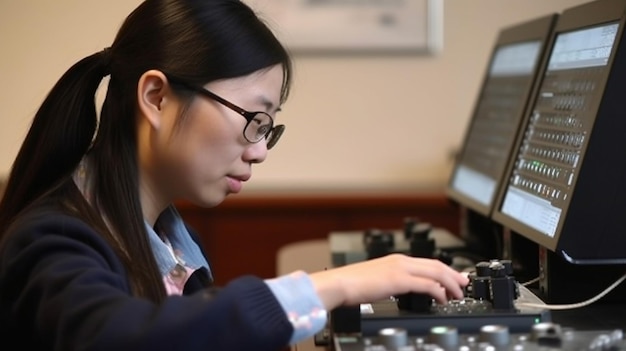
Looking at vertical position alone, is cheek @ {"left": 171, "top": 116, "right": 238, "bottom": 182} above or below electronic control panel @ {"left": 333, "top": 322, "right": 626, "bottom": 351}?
above

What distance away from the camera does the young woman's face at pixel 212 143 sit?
1446 millimetres

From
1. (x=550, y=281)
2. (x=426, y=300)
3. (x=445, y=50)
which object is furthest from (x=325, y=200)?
(x=426, y=300)

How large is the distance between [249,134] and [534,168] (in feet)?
1.95

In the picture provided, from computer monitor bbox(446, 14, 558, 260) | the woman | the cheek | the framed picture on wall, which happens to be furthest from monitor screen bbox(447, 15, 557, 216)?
the framed picture on wall

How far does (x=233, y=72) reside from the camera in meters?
1.46

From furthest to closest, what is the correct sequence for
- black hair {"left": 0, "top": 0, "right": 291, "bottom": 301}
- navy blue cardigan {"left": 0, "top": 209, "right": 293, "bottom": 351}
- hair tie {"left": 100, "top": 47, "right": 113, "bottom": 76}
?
hair tie {"left": 100, "top": 47, "right": 113, "bottom": 76}, black hair {"left": 0, "top": 0, "right": 291, "bottom": 301}, navy blue cardigan {"left": 0, "top": 209, "right": 293, "bottom": 351}

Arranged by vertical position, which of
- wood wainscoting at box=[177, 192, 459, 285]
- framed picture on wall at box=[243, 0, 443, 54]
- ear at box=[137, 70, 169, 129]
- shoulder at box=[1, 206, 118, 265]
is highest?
framed picture on wall at box=[243, 0, 443, 54]

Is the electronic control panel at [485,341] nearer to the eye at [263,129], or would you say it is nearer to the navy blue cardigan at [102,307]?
the navy blue cardigan at [102,307]

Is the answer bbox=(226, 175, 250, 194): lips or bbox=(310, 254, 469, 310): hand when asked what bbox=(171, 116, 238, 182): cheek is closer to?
bbox=(226, 175, 250, 194): lips

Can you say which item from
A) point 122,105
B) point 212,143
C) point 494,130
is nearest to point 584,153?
point 212,143

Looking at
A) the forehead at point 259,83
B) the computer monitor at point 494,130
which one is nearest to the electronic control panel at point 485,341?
the forehead at point 259,83

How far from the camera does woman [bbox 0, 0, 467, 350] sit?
119 centimetres

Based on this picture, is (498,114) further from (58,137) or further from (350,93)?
(350,93)

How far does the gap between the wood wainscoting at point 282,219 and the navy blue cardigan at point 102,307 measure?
2.38m
